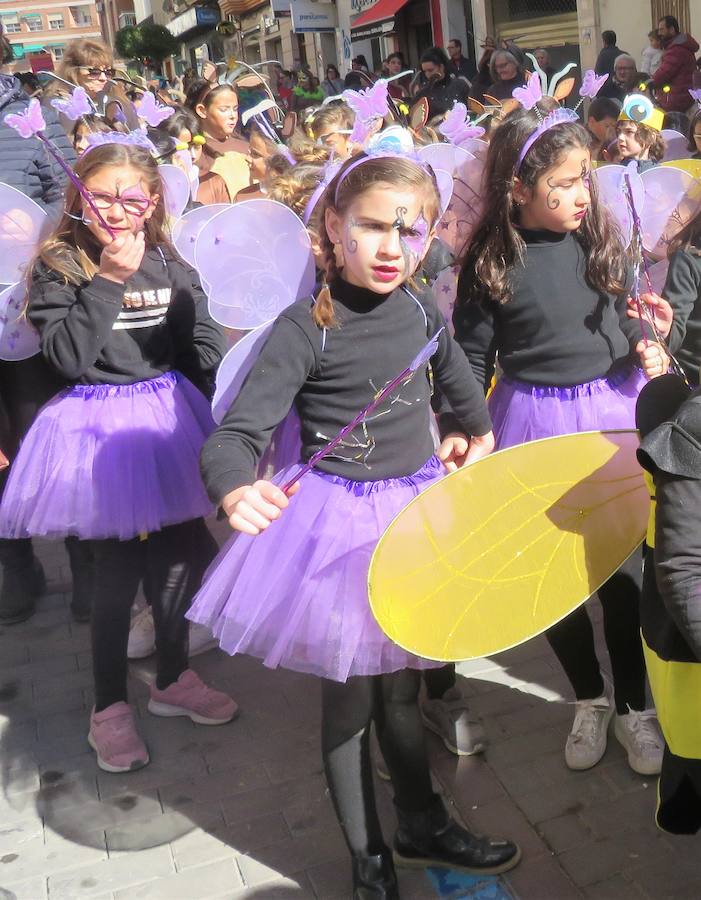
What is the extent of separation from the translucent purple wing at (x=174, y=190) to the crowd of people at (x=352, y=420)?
9 centimetres

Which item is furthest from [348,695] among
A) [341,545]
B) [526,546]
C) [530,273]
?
[530,273]

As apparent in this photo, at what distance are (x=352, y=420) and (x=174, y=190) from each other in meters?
1.24

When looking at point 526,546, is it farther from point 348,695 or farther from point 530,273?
point 530,273

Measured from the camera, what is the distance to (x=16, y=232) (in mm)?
2857

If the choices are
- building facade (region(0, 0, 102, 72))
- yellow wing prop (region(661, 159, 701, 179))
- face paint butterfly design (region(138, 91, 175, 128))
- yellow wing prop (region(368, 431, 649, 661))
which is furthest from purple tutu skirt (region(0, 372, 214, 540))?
building facade (region(0, 0, 102, 72))

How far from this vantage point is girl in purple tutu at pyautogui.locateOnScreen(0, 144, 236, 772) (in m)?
2.70

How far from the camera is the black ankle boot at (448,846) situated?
2348 millimetres

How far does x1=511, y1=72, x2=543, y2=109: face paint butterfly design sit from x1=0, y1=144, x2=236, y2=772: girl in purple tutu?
1.04 meters

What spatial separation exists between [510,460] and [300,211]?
1.09m

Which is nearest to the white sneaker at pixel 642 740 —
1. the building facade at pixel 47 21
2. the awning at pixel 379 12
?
the awning at pixel 379 12

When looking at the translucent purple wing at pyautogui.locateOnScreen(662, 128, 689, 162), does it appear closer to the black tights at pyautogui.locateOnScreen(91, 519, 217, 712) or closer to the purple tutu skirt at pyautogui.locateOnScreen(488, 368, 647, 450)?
the purple tutu skirt at pyautogui.locateOnScreen(488, 368, 647, 450)

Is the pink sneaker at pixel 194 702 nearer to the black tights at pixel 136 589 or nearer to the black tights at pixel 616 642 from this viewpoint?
the black tights at pixel 136 589

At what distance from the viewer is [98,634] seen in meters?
2.90

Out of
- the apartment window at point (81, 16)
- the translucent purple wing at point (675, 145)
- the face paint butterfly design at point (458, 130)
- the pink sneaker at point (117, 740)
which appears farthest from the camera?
the apartment window at point (81, 16)
